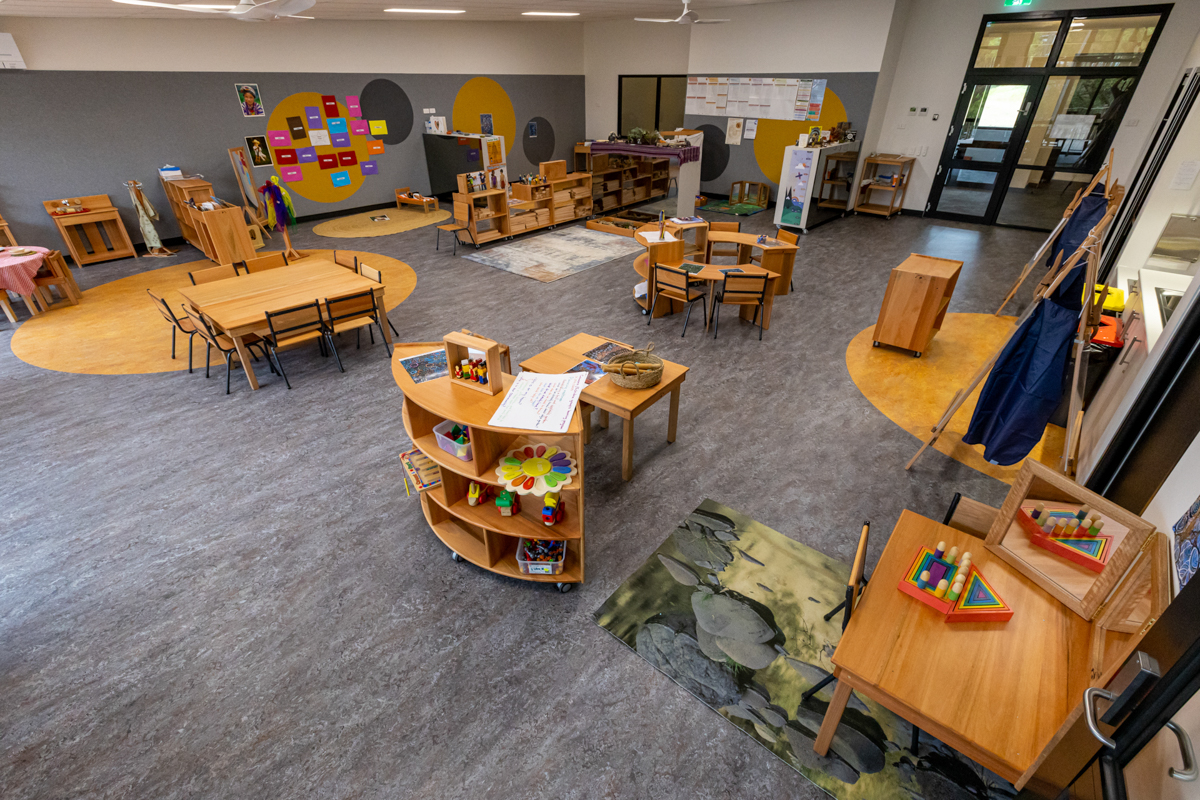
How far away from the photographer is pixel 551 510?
2.89 m

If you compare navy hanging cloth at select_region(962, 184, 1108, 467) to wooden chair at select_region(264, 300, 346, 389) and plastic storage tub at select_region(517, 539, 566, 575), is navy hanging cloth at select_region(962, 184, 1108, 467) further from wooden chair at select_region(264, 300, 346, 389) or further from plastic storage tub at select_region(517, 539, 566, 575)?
wooden chair at select_region(264, 300, 346, 389)

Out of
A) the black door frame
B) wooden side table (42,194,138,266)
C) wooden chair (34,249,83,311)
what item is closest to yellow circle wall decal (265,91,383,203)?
wooden side table (42,194,138,266)

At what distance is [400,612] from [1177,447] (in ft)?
12.6

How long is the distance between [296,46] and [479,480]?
1078 centimetres

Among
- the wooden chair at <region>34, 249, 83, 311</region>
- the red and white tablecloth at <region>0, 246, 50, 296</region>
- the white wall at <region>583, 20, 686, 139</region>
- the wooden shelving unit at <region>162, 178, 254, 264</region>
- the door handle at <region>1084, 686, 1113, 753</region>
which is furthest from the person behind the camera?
the white wall at <region>583, 20, 686, 139</region>

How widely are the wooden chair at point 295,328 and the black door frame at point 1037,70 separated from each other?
36.7 feet

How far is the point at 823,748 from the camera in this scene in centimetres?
233

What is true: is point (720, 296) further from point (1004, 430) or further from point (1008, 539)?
point (1008, 539)

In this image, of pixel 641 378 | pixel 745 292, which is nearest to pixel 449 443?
pixel 641 378

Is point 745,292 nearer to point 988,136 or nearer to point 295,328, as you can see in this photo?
A: point 295,328

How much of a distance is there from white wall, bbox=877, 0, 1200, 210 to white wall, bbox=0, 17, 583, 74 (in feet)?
25.7

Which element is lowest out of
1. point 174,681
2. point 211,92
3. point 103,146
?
point 174,681

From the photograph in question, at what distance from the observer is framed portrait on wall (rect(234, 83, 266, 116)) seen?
9.28 m

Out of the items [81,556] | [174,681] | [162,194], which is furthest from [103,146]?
[174,681]
